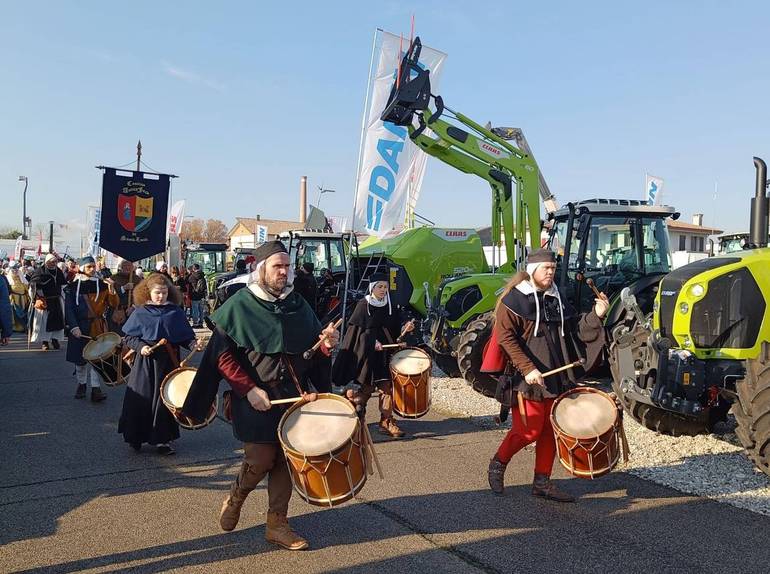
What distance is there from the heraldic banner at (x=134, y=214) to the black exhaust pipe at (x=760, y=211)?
896 centimetres

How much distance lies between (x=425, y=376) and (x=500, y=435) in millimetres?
1005

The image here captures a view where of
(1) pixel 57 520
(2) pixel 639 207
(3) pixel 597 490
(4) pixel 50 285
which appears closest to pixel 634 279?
(2) pixel 639 207

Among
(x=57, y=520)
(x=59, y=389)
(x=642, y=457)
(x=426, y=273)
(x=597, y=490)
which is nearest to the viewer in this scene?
(x=57, y=520)

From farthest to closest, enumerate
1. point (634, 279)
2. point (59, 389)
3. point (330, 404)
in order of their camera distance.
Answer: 1. point (59, 389)
2. point (634, 279)
3. point (330, 404)

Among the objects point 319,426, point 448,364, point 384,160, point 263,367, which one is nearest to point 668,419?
point 319,426

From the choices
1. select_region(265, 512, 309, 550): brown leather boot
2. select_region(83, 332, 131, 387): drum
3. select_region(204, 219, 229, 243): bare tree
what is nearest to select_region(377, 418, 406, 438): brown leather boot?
select_region(265, 512, 309, 550): brown leather boot

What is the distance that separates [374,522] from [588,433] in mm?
1546

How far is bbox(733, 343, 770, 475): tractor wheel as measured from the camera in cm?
447

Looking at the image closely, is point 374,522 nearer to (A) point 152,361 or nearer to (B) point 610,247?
(A) point 152,361

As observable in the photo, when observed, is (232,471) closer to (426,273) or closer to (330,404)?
(330,404)

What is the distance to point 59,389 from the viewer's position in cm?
909

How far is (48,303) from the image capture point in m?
13.4

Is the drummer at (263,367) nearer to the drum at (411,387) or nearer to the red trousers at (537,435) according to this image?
the red trousers at (537,435)

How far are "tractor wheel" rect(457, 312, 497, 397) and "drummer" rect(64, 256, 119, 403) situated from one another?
14.9 feet
